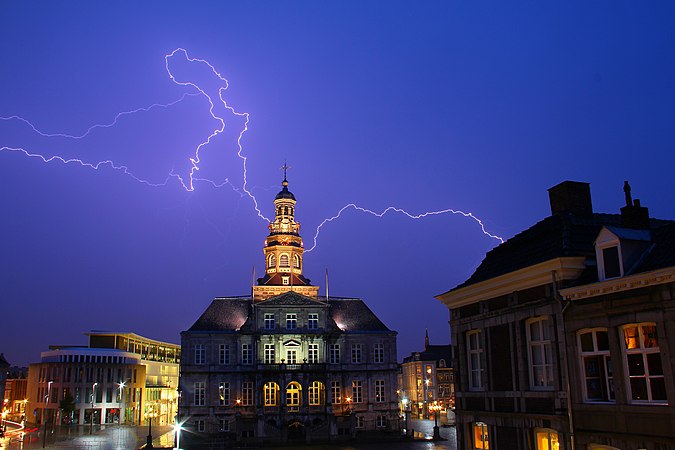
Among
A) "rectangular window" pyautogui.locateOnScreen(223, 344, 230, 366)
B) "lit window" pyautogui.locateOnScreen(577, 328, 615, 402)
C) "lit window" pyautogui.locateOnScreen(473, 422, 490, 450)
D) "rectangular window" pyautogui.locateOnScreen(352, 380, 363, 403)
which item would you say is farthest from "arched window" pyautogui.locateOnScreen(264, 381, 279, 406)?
"lit window" pyautogui.locateOnScreen(577, 328, 615, 402)

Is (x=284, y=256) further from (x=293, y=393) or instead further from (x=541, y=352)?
(x=541, y=352)

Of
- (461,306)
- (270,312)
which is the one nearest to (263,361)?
(270,312)

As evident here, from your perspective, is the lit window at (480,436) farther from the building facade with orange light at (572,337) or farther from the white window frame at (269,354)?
the white window frame at (269,354)

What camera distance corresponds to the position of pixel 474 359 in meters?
22.8

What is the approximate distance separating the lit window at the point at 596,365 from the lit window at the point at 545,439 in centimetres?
199

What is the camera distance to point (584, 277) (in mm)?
17125

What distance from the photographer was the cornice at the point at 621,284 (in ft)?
46.4

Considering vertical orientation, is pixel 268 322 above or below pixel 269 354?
above

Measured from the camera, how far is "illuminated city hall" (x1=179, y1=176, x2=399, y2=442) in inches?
2527

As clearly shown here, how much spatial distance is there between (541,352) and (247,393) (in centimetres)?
5092

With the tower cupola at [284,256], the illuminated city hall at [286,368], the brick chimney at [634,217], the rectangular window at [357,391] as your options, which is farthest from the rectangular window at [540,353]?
the tower cupola at [284,256]

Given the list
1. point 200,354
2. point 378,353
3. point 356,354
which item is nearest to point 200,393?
point 200,354

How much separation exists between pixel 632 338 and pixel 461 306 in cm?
857

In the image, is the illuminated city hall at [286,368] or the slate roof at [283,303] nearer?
the illuminated city hall at [286,368]
